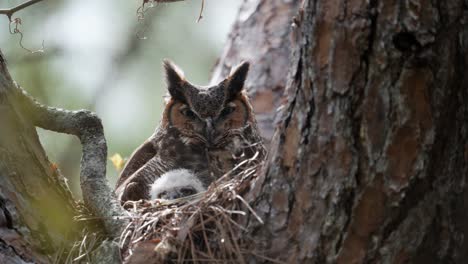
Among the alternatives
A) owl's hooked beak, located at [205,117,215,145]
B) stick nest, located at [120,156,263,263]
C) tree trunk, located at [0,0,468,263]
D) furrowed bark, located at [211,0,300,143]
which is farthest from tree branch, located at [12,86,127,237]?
furrowed bark, located at [211,0,300,143]

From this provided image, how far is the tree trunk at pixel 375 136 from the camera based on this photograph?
6.03ft

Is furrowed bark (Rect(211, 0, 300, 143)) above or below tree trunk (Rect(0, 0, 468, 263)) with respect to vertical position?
above

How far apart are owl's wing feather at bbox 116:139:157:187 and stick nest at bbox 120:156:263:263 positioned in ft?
3.32

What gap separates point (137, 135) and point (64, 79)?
1014 mm

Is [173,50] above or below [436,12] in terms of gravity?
above

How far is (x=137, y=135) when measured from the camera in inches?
190

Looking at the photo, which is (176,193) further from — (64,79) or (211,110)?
(64,79)

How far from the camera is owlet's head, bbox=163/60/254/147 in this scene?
3523 millimetres

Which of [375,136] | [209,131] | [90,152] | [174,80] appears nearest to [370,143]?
[375,136]

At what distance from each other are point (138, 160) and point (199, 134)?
13.4 inches

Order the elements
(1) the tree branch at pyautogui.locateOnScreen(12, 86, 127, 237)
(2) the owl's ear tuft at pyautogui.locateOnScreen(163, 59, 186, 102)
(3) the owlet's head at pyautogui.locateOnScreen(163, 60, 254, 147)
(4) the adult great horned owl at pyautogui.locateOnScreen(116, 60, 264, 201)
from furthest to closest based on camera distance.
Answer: (2) the owl's ear tuft at pyautogui.locateOnScreen(163, 59, 186, 102) < (3) the owlet's head at pyautogui.locateOnScreen(163, 60, 254, 147) < (4) the adult great horned owl at pyautogui.locateOnScreen(116, 60, 264, 201) < (1) the tree branch at pyautogui.locateOnScreen(12, 86, 127, 237)

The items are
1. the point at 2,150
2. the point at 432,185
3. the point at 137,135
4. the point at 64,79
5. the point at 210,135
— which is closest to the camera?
the point at 432,185

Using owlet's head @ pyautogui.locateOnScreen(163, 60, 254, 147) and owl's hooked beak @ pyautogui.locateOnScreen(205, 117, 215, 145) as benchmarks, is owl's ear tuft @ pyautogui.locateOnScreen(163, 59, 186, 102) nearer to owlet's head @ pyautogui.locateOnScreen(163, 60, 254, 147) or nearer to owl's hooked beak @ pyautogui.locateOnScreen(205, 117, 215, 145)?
owlet's head @ pyautogui.locateOnScreen(163, 60, 254, 147)

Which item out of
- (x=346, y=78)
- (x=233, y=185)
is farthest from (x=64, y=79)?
(x=346, y=78)
